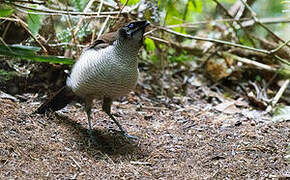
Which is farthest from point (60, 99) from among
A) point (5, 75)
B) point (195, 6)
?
point (195, 6)

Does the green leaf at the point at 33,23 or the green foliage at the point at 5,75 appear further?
the green foliage at the point at 5,75

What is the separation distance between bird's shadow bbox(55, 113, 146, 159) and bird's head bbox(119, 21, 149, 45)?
0.93 meters

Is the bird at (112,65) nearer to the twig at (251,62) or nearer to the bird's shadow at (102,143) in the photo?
the bird's shadow at (102,143)

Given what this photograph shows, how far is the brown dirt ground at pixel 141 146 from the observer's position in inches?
108

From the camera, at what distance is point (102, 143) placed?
3.48m

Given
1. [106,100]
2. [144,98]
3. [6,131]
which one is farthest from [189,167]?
[144,98]

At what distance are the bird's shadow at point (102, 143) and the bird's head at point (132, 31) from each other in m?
0.93

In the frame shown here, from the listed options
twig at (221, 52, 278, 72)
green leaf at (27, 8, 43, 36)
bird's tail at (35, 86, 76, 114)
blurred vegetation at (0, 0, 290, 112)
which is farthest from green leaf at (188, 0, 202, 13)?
green leaf at (27, 8, 43, 36)

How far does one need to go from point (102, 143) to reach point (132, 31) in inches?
41.1

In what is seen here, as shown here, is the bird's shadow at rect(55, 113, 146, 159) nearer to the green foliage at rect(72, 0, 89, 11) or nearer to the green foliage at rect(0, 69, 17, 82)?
the green foliage at rect(0, 69, 17, 82)

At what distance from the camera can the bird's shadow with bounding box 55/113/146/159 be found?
328 cm

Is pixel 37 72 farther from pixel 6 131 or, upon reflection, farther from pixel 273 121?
pixel 273 121

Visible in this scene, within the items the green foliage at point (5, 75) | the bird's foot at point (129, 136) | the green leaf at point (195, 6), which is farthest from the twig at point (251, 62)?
the green foliage at point (5, 75)

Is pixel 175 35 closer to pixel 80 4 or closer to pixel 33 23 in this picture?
pixel 80 4
